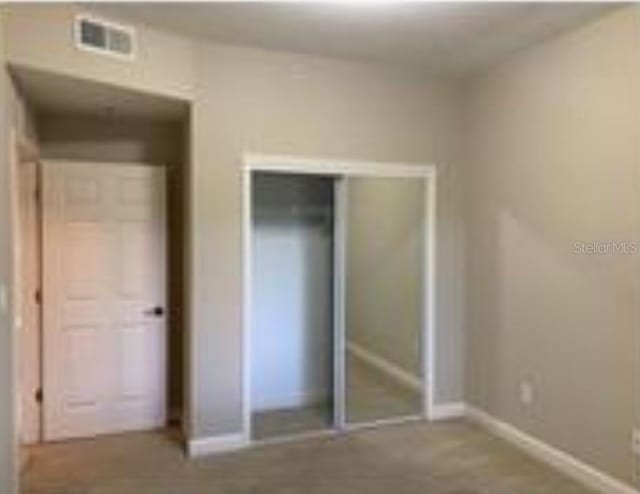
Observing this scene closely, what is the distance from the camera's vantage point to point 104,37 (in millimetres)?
3525

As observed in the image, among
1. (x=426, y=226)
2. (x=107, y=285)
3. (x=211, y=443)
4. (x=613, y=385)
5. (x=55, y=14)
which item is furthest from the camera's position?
(x=426, y=226)

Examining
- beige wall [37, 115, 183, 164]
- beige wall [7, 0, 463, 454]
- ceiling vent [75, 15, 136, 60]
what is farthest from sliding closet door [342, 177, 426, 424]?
ceiling vent [75, 15, 136, 60]

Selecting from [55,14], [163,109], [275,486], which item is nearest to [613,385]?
[275,486]

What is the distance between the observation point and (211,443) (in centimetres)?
427

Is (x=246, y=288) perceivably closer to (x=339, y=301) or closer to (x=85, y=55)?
(x=339, y=301)

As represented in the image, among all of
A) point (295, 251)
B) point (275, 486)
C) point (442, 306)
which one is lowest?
point (275, 486)

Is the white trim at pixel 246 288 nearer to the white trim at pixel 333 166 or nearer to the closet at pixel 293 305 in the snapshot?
the white trim at pixel 333 166

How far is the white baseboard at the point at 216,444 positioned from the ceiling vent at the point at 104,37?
2540 mm

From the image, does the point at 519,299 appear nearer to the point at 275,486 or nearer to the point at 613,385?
the point at 613,385

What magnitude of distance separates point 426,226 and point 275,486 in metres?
2.29

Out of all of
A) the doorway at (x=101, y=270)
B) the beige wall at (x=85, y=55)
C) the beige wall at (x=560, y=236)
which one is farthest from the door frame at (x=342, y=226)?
the beige wall at (x=85, y=55)

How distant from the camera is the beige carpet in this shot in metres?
3.70

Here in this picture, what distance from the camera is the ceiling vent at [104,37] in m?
3.41

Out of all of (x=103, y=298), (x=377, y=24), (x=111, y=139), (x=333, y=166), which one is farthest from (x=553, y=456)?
(x=111, y=139)
